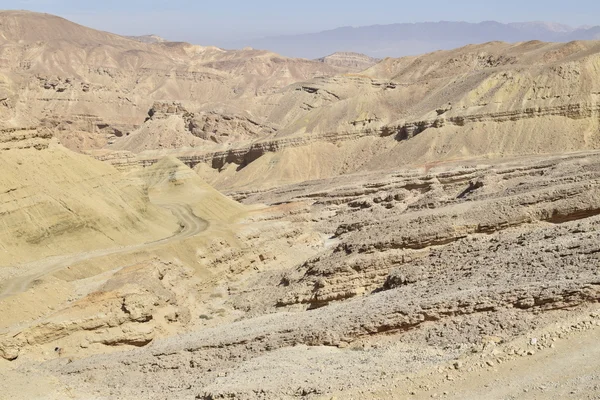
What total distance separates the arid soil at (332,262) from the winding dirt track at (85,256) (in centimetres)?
14

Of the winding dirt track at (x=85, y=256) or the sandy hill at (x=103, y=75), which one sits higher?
the sandy hill at (x=103, y=75)

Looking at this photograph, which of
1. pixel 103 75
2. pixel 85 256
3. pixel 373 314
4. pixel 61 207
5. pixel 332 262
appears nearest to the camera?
pixel 373 314

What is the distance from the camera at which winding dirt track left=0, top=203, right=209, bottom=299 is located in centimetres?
2605

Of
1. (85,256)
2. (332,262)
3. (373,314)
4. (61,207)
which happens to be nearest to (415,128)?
(61,207)

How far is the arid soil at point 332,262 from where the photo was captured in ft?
51.9

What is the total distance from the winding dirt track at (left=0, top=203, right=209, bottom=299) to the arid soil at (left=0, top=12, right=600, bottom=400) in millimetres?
136

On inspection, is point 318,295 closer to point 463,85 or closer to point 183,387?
point 183,387

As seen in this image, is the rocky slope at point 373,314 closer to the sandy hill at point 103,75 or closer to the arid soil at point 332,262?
the arid soil at point 332,262

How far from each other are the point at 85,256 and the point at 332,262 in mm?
10455

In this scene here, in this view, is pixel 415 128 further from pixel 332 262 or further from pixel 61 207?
pixel 332 262

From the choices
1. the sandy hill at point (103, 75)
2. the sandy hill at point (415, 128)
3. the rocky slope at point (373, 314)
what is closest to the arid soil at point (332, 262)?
the rocky slope at point (373, 314)

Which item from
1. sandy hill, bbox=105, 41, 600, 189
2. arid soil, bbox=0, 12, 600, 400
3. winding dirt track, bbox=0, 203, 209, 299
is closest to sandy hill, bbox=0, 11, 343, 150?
sandy hill, bbox=105, 41, 600, 189

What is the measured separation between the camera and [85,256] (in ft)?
100.0

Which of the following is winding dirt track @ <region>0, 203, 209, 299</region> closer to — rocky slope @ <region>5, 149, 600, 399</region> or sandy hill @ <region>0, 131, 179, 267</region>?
sandy hill @ <region>0, 131, 179, 267</region>
